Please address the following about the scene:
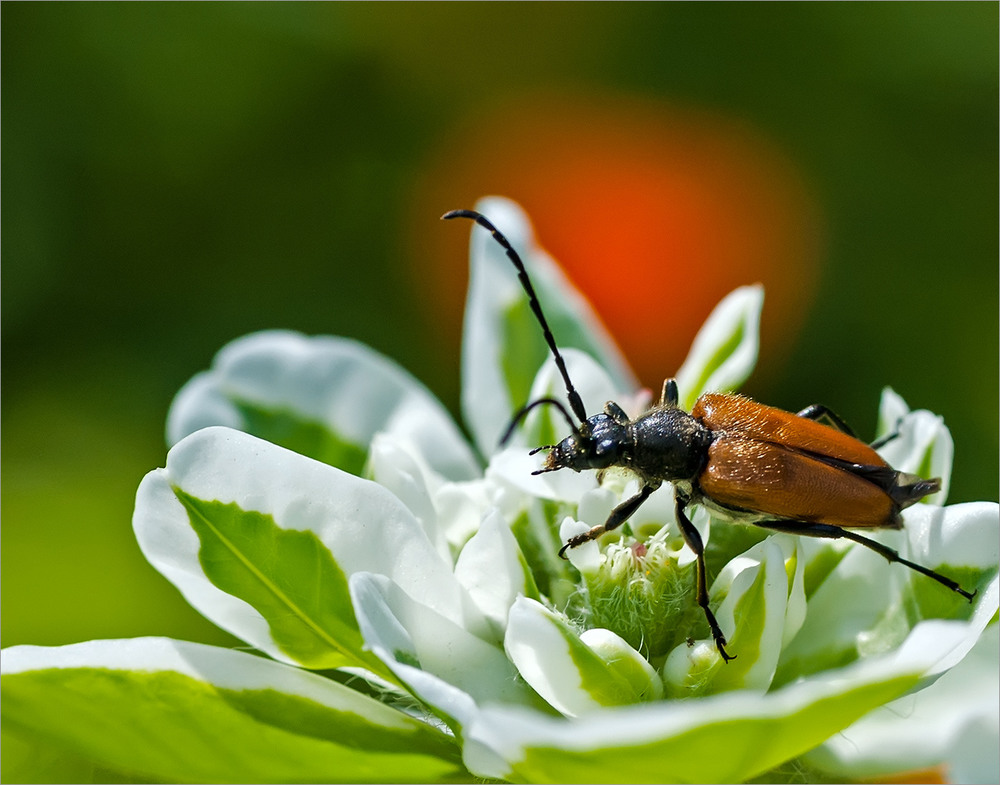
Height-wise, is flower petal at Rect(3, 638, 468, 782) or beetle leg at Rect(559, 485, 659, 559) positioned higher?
beetle leg at Rect(559, 485, 659, 559)

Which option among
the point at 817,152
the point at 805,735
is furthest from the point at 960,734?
the point at 817,152

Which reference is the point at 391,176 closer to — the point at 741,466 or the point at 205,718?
the point at 741,466

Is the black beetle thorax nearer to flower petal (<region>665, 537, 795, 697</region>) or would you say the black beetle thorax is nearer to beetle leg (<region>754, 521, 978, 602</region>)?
beetle leg (<region>754, 521, 978, 602</region>)

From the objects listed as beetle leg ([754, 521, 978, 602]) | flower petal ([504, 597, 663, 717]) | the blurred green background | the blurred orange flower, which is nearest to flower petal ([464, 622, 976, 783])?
flower petal ([504, 597, 663, 717])

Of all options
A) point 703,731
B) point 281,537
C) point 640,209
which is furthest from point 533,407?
point 640,209

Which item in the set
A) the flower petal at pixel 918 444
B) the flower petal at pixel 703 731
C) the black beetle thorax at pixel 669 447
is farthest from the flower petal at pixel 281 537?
the flower petal at pixel 918 444

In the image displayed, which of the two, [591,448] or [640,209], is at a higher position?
[640,209]

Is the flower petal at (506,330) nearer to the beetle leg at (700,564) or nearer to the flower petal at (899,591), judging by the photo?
the beetle leg at (700,564)
